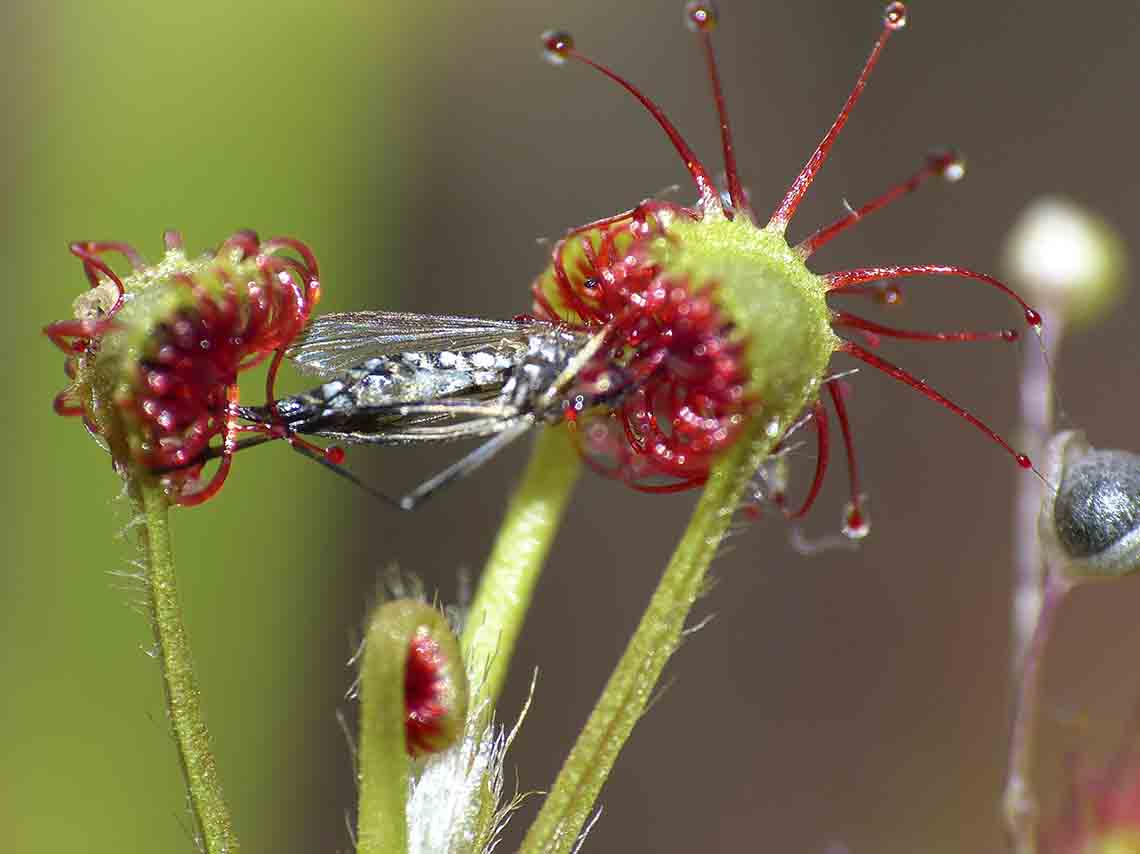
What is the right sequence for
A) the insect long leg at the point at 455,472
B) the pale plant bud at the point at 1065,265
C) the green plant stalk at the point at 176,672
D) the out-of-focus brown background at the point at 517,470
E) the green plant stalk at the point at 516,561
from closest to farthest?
the insect long leg at the point at 455,472 < the green plant stalk at the point at 176,672 < the green plant stalk at the point at 516,561 < the pale plant bud at the point at 1065,265 < the out-of-focus brown background at the point at 517,470

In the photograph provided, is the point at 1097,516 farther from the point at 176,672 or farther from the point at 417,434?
the point at 176,672

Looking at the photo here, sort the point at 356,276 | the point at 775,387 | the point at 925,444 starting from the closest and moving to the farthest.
Result: the point at 775,387 < the point at 925,444 < the point at 356,276

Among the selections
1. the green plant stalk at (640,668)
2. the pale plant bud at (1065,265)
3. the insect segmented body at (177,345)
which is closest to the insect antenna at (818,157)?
the green plant stalk at (640,668)

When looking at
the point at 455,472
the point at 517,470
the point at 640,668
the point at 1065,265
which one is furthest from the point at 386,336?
the point at 517,470

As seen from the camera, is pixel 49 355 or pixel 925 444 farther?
pixel 925 444

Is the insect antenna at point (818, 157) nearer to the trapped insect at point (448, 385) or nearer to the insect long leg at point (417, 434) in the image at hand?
the trapped insect at point (448, 385)

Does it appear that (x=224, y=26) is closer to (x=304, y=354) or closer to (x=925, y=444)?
(x=925, y=444)

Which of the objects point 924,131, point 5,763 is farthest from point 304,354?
point 924,131

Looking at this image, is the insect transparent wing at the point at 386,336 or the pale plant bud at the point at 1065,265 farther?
the pale plant bud at the point at 1065,265
